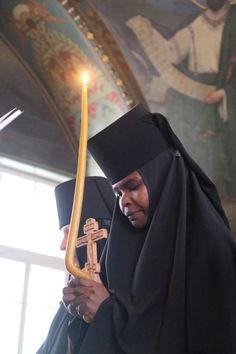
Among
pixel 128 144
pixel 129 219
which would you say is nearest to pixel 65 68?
pixel 128 144

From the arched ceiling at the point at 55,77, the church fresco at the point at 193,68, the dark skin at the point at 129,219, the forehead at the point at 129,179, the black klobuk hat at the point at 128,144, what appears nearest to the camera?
the dark skin at the point at 129,219

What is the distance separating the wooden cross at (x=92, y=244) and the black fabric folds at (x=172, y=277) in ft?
0.28

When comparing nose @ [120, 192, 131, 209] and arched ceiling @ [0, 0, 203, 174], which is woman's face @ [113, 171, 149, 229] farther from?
arched ceiling @ [0, 0, 203, 174]

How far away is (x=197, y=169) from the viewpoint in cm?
310

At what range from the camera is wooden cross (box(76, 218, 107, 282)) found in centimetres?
306

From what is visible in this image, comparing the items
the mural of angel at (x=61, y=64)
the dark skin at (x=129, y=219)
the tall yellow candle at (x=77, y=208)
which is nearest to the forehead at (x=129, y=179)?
the dark skin at (x=129, y=219)

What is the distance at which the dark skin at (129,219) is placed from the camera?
2695mm

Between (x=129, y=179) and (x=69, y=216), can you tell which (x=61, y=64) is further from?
(x=129, y=179)

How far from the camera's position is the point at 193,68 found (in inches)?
341

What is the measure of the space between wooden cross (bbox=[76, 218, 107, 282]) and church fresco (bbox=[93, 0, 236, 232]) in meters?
5.30

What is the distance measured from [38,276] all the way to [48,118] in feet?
7.09

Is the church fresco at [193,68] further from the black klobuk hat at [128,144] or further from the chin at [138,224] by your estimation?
the chin at [138,224]

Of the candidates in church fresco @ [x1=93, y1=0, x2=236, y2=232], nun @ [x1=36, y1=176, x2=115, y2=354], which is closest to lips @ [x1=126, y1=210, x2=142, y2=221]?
nun @ [x1=36, y1=176, x2=115, y2=354]

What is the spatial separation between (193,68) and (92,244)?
5.81 metres
